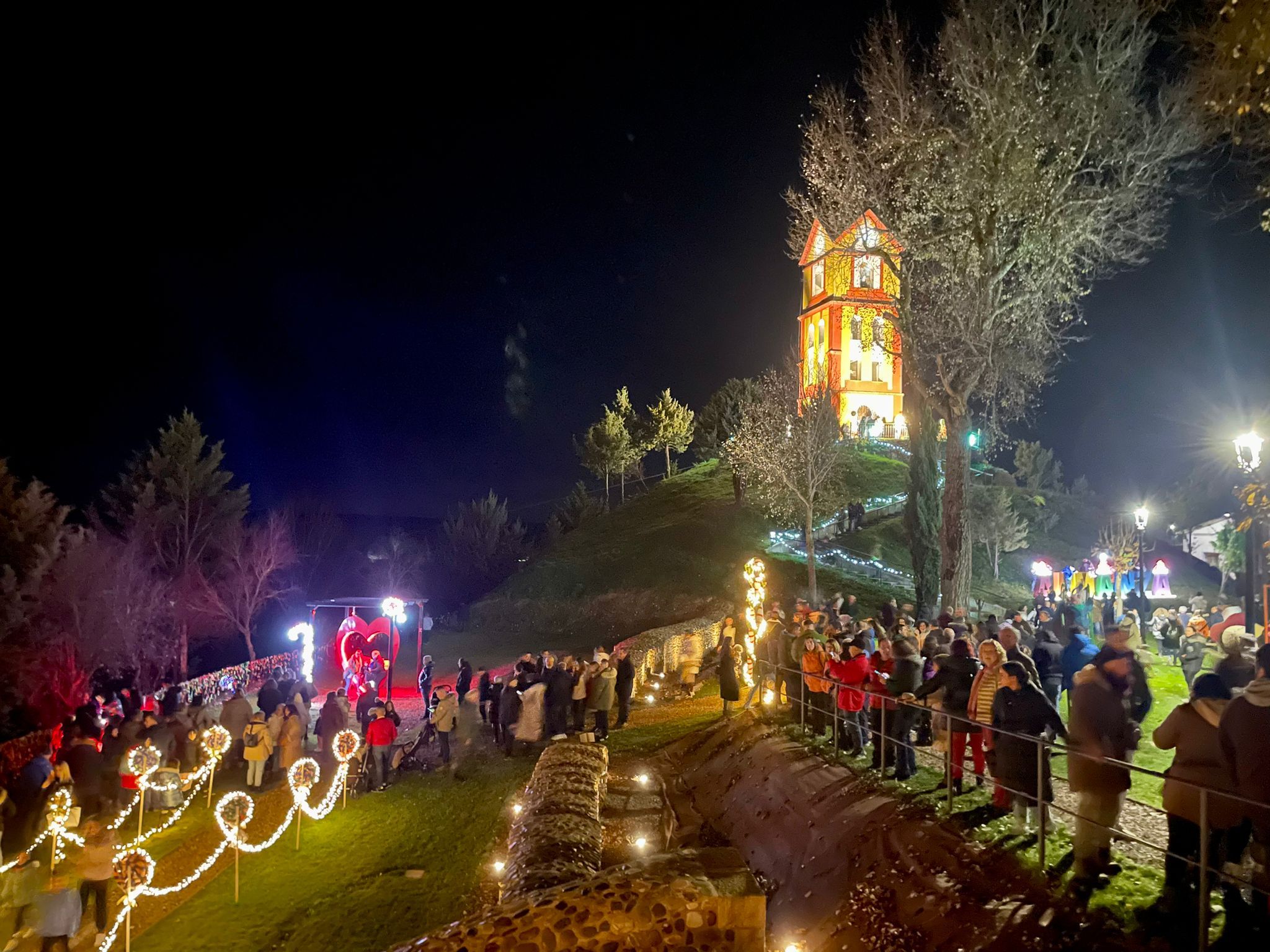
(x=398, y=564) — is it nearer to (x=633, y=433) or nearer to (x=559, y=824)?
(x=633, y=433)

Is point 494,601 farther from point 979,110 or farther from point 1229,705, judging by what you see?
point 1229,705

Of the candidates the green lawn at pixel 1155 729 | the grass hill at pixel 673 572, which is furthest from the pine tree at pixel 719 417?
the green lawn at pixel 1155 729

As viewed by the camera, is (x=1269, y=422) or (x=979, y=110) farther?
(x=979, y=110)

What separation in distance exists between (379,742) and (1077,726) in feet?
35.8

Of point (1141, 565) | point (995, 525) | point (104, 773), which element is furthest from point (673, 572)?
point (104, 773)

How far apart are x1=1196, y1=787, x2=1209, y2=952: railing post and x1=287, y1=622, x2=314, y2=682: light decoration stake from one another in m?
23.4

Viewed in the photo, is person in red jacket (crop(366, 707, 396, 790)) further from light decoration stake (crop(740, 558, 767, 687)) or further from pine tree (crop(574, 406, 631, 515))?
pine tree (crop(574, 406, 631, 515))

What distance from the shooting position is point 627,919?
5430 millimetres

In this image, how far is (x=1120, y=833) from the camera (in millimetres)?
5352

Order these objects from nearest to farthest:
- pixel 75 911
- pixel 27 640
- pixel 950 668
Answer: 1. pixel 75 911
2. pixel 950 668
3. pixel 27 640

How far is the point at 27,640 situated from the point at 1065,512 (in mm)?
67922

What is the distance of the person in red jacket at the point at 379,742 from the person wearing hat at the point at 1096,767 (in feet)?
34.7

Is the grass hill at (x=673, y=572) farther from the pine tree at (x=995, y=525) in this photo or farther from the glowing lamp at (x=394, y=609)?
the glowing lamp at (x=394, y=609)

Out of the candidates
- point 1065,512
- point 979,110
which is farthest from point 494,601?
point 1065,512
